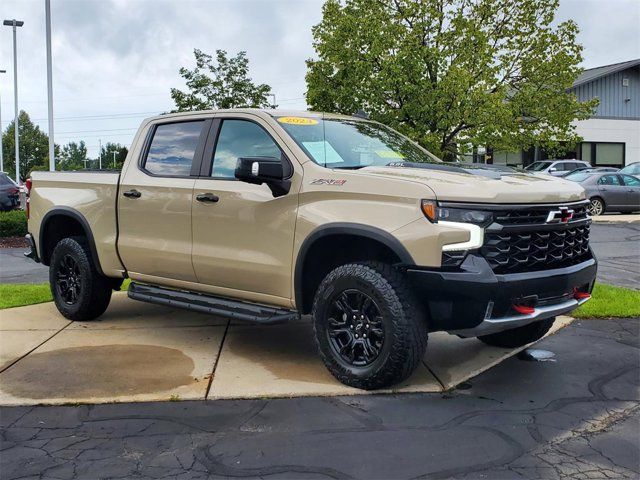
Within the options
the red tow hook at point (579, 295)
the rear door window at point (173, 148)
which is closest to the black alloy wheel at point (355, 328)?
the red tow hook at point (579, 295)

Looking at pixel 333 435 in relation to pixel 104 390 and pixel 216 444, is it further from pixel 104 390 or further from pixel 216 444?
pixel 104 390

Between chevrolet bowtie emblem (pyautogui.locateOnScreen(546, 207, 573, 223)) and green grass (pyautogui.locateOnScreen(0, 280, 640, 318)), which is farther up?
A: chevrolet bowtie emblem (pyautogui.locateOnScreen(546, 207, 573, 223))

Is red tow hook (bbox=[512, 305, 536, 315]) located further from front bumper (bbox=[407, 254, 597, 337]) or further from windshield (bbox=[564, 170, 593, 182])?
windshield (bbox=[564, 170, 593, 182])

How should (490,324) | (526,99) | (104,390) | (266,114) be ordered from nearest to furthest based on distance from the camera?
(490,324) < (104,390) < (266,114) < (526,99)

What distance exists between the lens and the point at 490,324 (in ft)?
13.3

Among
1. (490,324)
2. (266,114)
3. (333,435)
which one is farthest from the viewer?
(266,114)

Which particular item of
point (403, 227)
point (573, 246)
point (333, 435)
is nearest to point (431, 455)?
point (333, 435)

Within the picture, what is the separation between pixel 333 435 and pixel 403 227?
1336mm

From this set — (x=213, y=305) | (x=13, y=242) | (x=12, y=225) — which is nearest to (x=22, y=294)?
(x=213, y=305)

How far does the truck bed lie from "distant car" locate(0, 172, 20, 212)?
14.2m

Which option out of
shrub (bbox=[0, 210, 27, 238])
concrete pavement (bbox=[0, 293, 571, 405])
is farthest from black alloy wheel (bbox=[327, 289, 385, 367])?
shrub (bbox=[0, 210, 27, 238])

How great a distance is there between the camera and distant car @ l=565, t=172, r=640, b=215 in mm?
20353

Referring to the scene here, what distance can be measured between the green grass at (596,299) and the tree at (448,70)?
12579 millimetres

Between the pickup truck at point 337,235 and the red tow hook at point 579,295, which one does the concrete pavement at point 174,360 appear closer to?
the pickup truck at point 337,235
